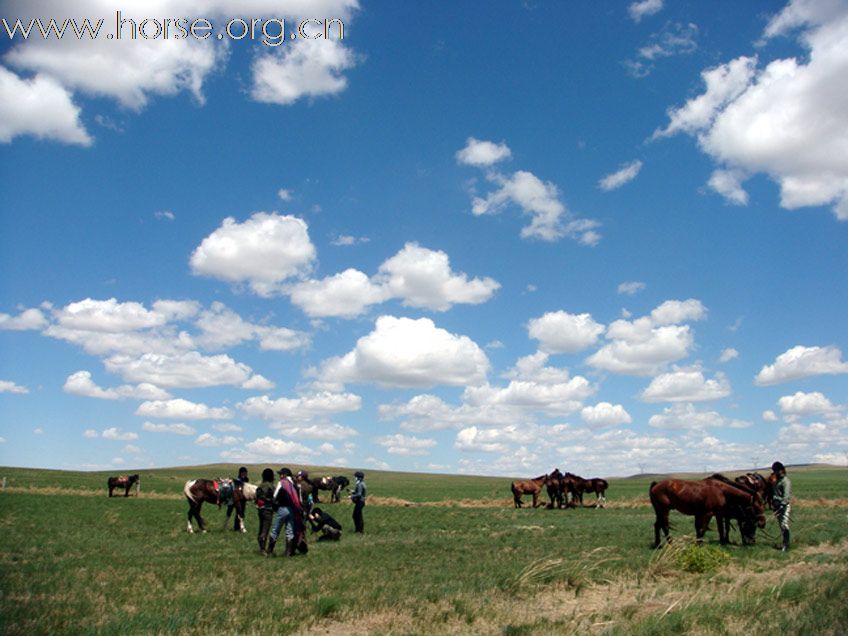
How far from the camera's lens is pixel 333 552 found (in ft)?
54.0

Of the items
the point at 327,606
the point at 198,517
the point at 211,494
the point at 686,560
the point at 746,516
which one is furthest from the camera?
the point at 211,494

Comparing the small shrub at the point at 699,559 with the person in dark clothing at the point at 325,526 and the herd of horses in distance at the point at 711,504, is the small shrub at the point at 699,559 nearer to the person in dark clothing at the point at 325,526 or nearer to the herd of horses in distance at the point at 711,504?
the herd of horses in distance at the point at 711,504

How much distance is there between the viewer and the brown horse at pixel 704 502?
55.4 ft

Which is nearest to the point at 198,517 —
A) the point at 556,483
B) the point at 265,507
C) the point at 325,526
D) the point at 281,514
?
the point at 325,526

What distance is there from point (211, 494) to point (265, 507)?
331 inches

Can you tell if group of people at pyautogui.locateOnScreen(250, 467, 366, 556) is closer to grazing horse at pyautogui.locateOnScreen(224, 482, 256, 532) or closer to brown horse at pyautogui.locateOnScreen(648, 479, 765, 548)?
grazing horse at pyautogui.locateOnScreen(224, 482, 256, 532)

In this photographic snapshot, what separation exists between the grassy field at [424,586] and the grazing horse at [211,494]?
8.51ft

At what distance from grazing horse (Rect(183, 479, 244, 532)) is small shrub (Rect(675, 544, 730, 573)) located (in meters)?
14.6

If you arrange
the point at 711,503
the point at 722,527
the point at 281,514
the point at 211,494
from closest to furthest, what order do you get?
1. the point at 281,514
2. the point at 711,503
3. the point at 722,527
4. the point at 211,494

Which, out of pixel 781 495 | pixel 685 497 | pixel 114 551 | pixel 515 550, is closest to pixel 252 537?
pixel 114 551

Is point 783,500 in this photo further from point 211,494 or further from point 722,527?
point 211,494

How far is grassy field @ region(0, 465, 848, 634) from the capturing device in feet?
29.7

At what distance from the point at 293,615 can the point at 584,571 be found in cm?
583

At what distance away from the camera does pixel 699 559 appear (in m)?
13.5
